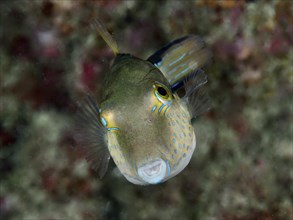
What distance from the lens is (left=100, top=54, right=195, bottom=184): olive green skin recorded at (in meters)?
2.10

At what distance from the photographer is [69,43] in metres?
4.27

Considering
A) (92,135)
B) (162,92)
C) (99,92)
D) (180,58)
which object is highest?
(162,92)

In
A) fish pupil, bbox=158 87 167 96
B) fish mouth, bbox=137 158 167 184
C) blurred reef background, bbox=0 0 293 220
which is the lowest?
blurred reef background, bbox=0 0 293 220

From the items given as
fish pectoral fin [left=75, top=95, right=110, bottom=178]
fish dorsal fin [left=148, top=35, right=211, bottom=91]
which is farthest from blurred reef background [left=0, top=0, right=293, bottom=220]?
fish pectoral fin [left=75, top=95, right=110, bottom=178]

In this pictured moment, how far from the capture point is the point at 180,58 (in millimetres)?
3342

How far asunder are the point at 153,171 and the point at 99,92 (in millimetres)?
2256

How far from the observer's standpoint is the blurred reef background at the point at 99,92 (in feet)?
12.7

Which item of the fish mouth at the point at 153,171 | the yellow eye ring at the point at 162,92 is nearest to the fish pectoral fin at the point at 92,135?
the yellow eye ring at the point at 162,92

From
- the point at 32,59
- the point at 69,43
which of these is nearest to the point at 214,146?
the point at 69,43

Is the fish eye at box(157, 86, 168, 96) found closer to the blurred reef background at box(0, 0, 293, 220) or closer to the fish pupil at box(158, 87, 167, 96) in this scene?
the fish pupil at box(158, 87, 167, 96)

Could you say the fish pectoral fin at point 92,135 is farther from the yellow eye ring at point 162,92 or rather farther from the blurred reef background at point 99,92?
the blurred reef background at point 99,92

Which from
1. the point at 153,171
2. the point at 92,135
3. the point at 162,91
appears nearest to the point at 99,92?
the point at 92,135

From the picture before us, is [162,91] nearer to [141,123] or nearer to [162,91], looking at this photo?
[162,91]

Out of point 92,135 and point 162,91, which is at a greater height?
point 162,91
